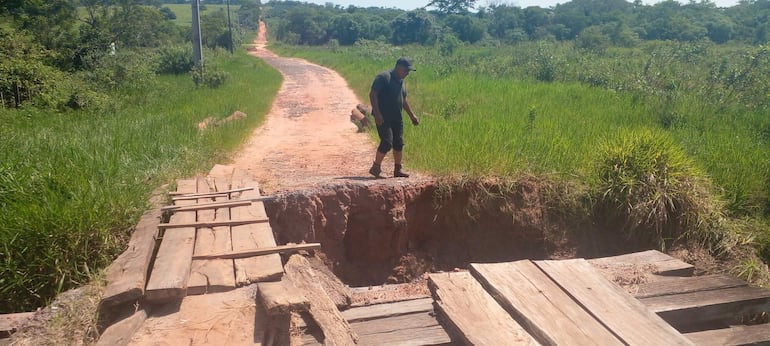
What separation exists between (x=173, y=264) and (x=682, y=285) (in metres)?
4.00

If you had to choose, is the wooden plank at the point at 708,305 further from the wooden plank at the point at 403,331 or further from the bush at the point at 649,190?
the wooden plank at the point at 403,331

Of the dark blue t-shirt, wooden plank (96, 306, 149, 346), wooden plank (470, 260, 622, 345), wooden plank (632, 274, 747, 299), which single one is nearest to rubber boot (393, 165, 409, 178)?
the dark blue t-shirt

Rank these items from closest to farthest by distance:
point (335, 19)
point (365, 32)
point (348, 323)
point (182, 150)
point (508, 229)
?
point (348, 323)
point (508, 229)
point (182, 150)
point (365, 32)
point (335, 19)

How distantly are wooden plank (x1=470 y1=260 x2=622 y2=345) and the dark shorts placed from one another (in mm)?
2522

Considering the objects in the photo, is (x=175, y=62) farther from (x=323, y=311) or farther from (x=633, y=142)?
(x=323, y=311)

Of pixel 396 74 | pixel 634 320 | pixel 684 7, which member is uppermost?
pixel 684 7

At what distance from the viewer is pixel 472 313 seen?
335cm

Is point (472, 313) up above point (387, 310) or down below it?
above

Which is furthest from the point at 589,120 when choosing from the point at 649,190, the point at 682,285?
the point at 682,285

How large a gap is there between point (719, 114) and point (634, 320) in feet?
25.6

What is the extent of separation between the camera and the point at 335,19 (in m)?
57.2

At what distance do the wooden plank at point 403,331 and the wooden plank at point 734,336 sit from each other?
1.89 metres

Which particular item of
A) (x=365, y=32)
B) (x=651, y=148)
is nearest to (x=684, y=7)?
(x=365, y=32)

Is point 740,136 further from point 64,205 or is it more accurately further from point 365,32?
point 365,32
